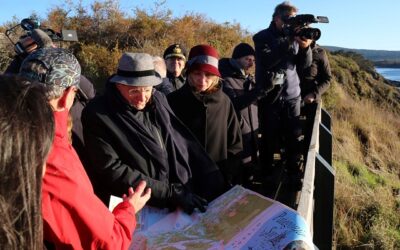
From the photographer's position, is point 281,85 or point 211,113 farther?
point 281,85

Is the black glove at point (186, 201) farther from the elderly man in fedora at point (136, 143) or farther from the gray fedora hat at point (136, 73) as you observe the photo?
the gray fedora hat at point (136, 73)

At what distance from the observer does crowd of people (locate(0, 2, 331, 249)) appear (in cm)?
132

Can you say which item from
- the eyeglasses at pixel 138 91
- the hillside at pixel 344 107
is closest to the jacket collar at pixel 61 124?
the eyeglasses at pixel 138 91

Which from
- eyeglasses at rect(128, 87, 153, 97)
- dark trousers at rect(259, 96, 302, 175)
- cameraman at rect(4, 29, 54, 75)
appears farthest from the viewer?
dark trousers at rect(259, 96, 302, 175)

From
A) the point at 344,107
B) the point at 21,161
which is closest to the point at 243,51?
the point at 21,161

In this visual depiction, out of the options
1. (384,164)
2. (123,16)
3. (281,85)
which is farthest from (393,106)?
(281,85)

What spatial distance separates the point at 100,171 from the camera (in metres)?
2.78

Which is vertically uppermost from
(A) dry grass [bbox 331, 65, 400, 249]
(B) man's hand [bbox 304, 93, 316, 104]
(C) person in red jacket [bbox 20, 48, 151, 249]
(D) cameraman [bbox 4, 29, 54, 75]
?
(D) cameraman [bbox 4, 29, 54, 75]

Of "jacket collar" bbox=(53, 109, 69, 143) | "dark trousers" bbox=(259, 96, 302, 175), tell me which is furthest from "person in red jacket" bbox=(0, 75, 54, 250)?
"dark trousers" bbox=(259, 96, 302, 175)

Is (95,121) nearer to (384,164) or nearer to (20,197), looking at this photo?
(20,197)

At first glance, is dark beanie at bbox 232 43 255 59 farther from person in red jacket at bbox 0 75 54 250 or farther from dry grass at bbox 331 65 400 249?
person in red jacket at bbox 0 75 54 250

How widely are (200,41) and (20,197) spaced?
13.8 metres

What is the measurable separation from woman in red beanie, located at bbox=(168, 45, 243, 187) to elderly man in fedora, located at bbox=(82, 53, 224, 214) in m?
0.61

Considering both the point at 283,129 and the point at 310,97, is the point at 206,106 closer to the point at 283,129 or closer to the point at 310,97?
the point at 283,129
